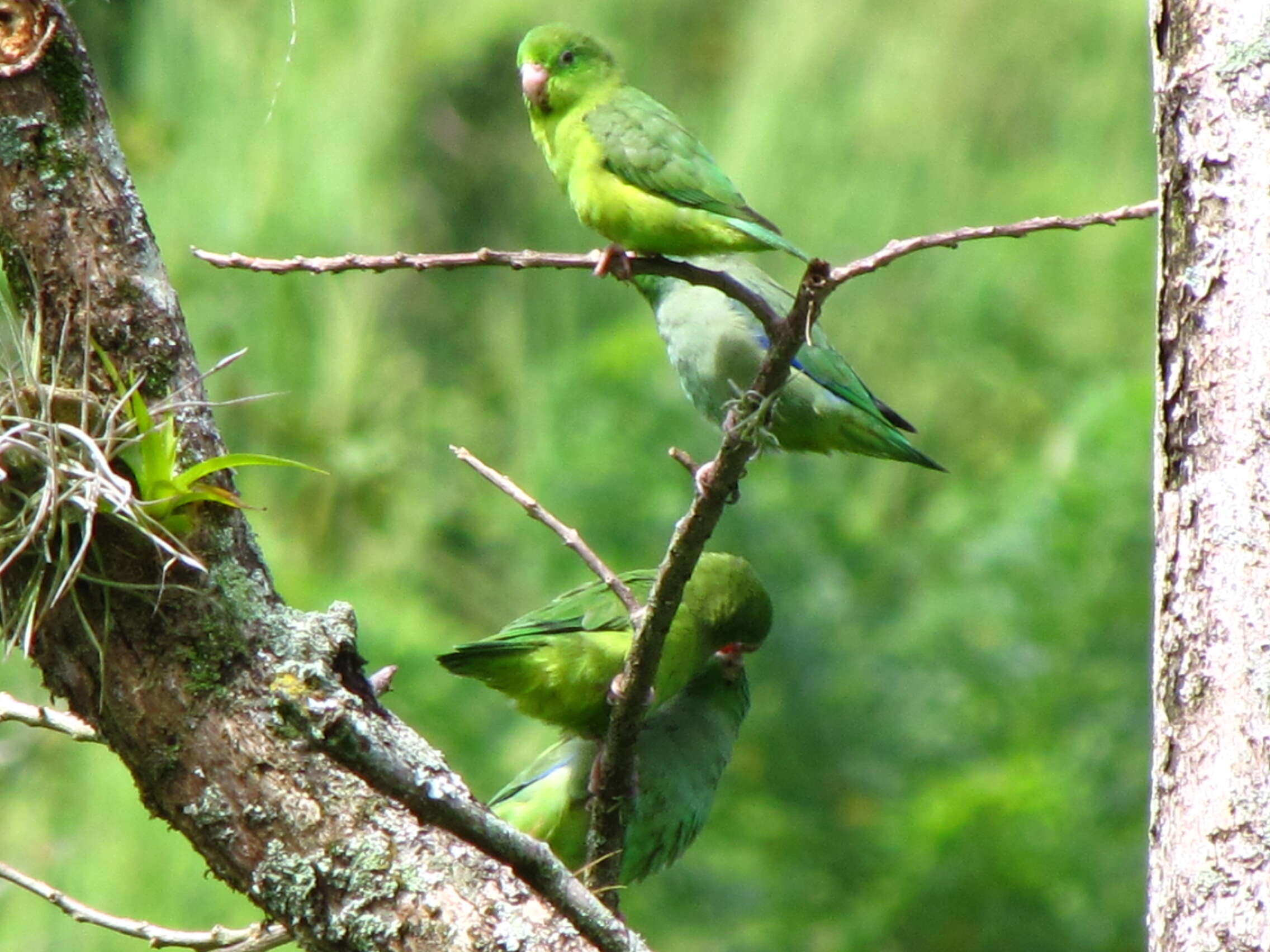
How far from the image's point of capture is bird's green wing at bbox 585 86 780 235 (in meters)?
3.08

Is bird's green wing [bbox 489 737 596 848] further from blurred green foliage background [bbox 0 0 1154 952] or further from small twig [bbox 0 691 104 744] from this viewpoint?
blurred green foliage background [bbox 0 0 1154 952]

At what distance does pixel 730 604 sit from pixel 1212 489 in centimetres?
191

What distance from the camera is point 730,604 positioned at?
12.0 ft

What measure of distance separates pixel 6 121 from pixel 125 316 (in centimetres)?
23

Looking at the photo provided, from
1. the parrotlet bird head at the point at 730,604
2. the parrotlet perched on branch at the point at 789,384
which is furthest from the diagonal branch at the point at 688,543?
the parrotlet perched on branch at the point at 789,384

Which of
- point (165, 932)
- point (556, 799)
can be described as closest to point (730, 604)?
point (556, 799)

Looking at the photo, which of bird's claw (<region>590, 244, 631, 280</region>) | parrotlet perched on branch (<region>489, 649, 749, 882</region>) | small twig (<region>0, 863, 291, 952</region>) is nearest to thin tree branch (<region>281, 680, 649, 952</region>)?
small twig (<region>0, 863, 291, 952</region>)

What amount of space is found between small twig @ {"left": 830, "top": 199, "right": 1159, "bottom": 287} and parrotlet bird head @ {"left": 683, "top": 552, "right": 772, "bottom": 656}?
5.99 feet

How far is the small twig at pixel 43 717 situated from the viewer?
199 centimetres

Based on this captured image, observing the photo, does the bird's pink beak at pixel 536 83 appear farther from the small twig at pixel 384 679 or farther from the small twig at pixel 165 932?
the small twig at pixel 165 932

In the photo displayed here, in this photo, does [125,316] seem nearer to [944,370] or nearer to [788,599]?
[788,599]

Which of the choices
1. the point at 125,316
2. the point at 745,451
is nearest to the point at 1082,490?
the point at 745,451

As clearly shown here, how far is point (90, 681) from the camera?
5.70 feet

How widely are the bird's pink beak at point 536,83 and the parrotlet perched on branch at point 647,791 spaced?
138 cm
